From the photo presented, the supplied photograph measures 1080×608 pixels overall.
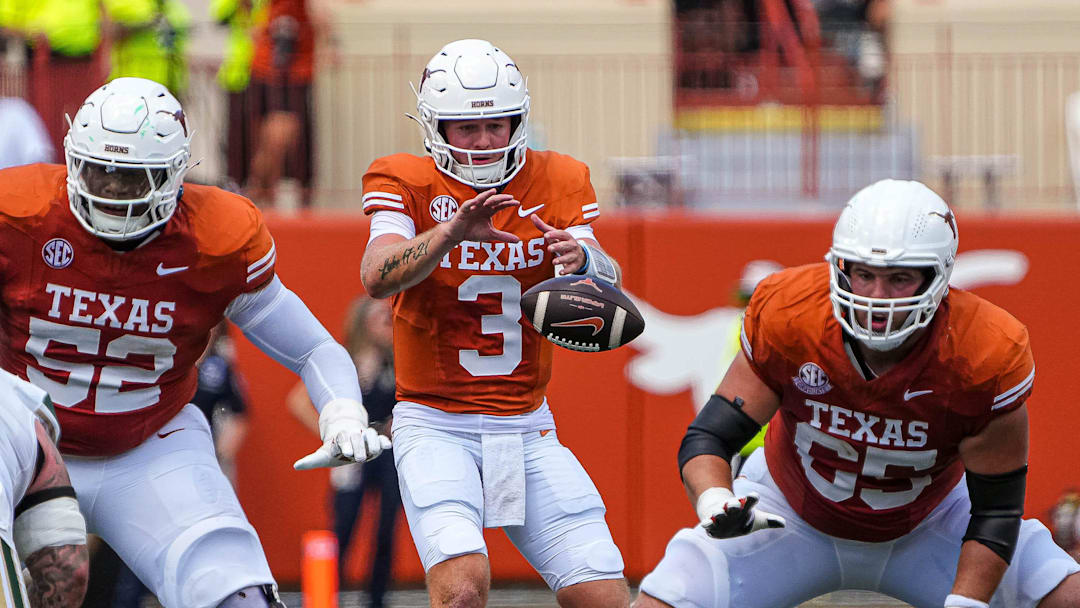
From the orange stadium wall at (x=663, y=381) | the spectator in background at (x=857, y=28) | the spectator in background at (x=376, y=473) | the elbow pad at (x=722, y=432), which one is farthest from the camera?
the spectator in background at (x=857, y=28)

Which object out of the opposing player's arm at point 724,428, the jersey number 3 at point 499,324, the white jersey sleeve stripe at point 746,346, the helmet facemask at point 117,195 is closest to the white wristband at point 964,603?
the opposing player's arm at point 724,428

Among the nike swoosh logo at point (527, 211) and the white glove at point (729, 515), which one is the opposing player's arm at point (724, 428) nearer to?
the white glove at point (729, 515)

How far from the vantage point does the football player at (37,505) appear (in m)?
3.69

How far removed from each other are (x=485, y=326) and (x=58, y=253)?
4.26ft

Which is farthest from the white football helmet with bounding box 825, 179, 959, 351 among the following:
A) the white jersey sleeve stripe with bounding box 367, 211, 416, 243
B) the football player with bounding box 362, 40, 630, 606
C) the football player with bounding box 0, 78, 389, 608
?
the football player with bounding box 0, 78, 389, 608

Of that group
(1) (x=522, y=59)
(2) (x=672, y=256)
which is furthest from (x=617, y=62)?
(2) (x=672, y=256)

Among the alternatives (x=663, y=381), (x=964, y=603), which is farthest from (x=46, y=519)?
(x=663, y=381)

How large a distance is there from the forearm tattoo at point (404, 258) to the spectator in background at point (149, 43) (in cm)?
471

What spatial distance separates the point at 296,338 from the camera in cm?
496

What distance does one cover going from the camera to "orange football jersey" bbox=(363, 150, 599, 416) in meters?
4.86

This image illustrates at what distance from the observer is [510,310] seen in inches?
193

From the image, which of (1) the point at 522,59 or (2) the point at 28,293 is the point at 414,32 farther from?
(2) the point at 28,293

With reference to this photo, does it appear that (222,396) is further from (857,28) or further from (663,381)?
(857,28)

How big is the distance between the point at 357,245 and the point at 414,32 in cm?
286
